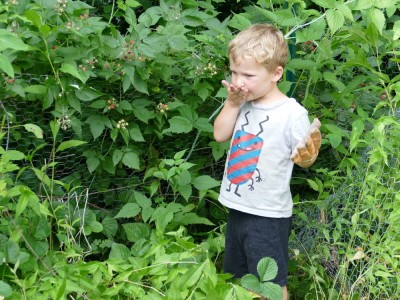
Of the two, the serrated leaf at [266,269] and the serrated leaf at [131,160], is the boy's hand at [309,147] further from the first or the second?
the serrated leaf at [131,160]

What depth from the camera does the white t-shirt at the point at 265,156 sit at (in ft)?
10.2

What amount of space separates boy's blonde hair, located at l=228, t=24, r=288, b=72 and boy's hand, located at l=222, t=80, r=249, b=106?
0.12 m

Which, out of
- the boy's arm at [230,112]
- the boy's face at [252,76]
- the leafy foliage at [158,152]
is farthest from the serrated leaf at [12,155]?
the boy's face at [252,76]

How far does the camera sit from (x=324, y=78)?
400 cm

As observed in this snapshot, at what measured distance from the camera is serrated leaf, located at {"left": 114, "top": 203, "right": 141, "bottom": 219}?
149 inches

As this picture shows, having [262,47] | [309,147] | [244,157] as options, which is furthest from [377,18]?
[244,157]

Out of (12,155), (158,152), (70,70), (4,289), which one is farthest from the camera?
(158,152)

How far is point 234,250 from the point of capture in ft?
11.1

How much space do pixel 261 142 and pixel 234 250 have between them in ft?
1.71

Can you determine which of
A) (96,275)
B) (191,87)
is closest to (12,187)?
(96,275)

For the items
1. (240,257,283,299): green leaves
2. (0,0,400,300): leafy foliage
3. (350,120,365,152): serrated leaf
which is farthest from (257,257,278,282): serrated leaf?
(350,120,365,152): serrated leaf

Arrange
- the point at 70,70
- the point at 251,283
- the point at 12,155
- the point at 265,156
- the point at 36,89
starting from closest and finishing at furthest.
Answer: the point at 251,283
the point at 265,156
the point at 12,155
the point at 70,70
the point at 36,89

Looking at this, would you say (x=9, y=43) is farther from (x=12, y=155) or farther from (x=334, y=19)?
(x=334, y=19)

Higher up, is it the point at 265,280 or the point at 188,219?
the point at 265,280
